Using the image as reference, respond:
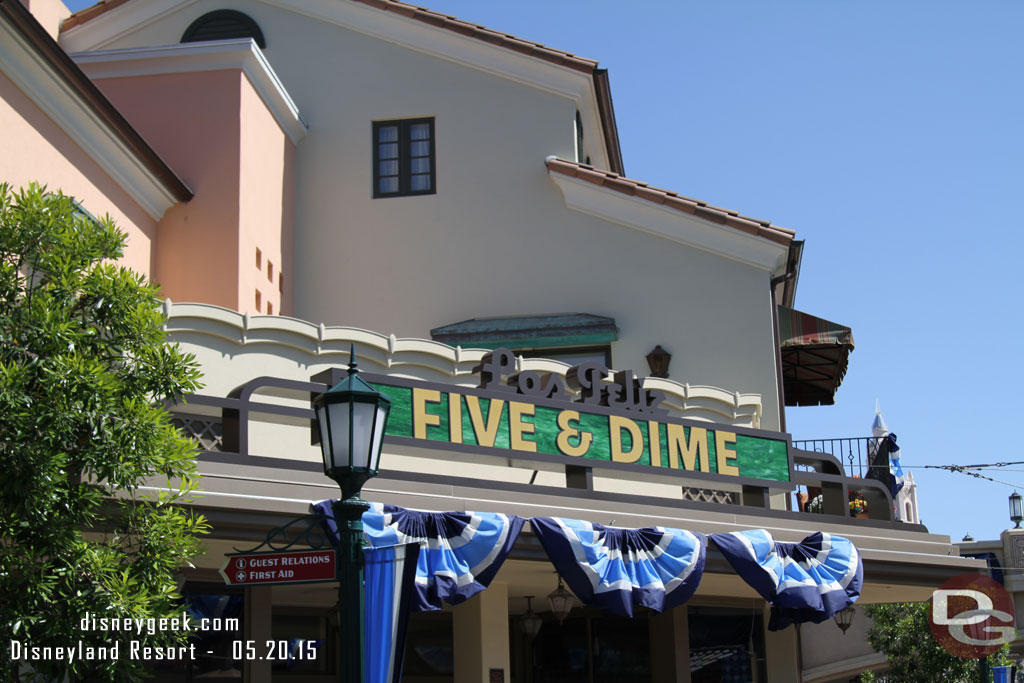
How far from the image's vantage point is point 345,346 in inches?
551

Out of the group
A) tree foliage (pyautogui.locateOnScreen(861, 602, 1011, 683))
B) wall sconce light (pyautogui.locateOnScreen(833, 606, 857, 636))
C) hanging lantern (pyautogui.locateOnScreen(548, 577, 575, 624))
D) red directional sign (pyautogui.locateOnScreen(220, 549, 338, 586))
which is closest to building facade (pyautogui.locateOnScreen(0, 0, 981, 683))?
hanging lantern (pyautogui.locateOnScreen(548, 577, 575, 624))

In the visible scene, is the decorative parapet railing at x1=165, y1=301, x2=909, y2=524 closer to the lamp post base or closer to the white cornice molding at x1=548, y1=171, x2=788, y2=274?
the white cornice molding at x1=548, y1=171, x2=788, y2=274

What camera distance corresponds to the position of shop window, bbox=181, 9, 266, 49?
20.5 meters

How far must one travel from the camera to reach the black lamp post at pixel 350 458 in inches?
305

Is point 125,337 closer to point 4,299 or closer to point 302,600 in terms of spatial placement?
point 4,299

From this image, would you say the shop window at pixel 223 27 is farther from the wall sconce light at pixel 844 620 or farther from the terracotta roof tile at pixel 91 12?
the wall sconce light at pixel 844 620

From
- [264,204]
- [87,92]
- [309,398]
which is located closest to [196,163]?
[264,204]

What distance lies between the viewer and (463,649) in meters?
14.0

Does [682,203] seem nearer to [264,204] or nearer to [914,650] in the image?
Result: [264,204]

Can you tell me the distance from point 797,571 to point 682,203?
6.85 metres

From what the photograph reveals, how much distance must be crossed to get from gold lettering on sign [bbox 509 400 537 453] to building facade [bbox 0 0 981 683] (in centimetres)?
3

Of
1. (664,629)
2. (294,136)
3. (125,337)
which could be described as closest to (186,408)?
(125,337)

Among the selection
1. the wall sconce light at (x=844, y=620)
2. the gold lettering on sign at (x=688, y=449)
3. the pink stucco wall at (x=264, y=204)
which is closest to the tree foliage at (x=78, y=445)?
the gold lettering on sign at (x=688, y=449)

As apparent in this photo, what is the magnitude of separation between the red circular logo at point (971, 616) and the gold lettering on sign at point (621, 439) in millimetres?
4970
